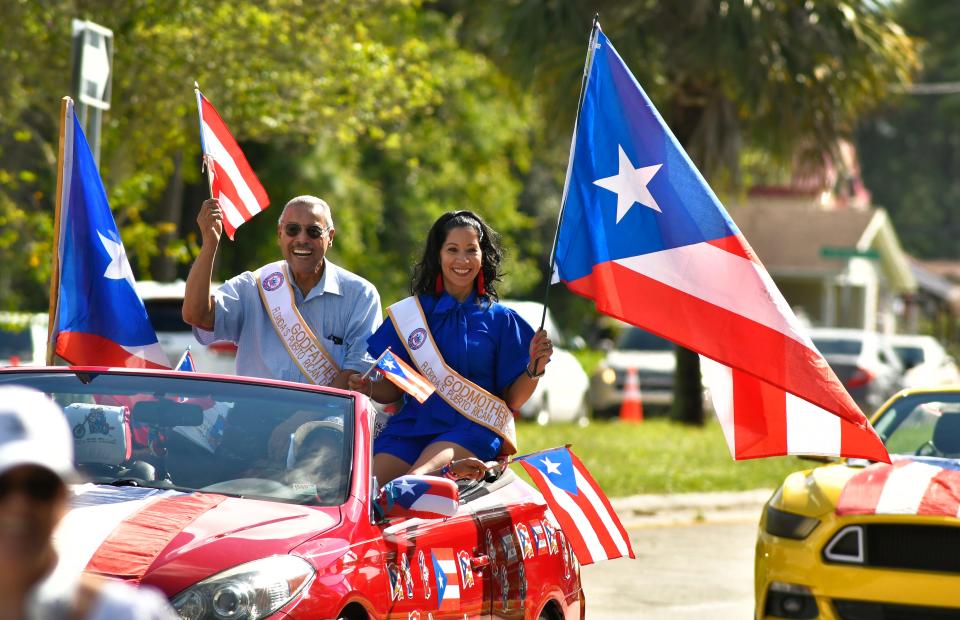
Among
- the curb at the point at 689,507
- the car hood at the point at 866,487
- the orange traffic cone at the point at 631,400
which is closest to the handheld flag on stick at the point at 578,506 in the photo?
the car hood at the point at 866,487

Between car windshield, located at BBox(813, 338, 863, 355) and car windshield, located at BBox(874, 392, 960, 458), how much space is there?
17.4 m

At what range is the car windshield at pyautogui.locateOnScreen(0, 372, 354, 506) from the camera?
5492mm

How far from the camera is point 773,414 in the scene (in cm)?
684

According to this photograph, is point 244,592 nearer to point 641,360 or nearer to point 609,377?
point 609,377

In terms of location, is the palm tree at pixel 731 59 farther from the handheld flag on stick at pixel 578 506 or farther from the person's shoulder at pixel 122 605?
the person's shoulder at pixel 122 605

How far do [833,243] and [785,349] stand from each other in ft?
138

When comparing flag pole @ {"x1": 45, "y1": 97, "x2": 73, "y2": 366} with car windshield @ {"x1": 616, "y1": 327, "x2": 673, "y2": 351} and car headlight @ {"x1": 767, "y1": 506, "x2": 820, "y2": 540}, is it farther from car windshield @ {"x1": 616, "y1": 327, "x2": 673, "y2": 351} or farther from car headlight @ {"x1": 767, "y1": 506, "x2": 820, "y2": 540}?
car windshield @ {"x1": 616, "y1": 327, "x2": 673, "y2": 351}

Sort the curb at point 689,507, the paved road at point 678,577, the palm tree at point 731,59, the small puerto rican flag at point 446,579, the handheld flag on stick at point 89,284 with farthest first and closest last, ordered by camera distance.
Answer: the palm tree at point 731,59 → the curb at point 689,507 → the paved road at point 678,577 → the handheld flag on stick at point 89,284 → the small puerto rican flag at point 446,579

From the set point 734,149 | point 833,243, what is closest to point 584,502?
point 734,149

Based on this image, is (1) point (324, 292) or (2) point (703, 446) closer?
(1) point (324, 292)

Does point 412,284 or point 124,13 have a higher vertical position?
point 124,13

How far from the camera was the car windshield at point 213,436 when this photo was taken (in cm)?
549

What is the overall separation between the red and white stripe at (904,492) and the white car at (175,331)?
23.7 feet

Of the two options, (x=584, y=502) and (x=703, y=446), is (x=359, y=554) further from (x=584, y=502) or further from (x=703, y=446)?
(x=703, y=446)
